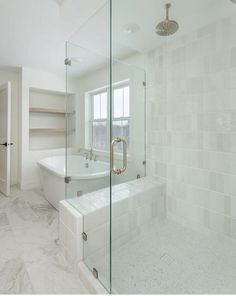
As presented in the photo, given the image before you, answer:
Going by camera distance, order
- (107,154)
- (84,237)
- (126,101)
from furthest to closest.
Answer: (126,101)
(107,154)
(84,237)

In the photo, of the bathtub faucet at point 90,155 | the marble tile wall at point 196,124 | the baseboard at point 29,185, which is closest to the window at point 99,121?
the bathtub faucet at point 90,155

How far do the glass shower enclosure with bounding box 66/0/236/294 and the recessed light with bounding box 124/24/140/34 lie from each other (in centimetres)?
2

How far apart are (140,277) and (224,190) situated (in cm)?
122

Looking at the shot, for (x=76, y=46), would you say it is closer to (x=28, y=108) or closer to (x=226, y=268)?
(x=28, y=108)

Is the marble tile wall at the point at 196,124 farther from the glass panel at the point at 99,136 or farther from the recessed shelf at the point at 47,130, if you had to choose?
the recessed shelf at the point at 47,130

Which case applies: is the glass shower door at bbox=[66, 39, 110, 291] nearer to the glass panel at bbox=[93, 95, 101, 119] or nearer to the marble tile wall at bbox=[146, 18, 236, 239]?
the glass panel at bbox=[93, 95, 101, 119]

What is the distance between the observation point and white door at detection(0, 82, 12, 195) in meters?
3.26

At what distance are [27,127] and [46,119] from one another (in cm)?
63

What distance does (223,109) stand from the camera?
1917mm

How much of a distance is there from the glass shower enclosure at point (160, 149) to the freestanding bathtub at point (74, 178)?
0.09 feet

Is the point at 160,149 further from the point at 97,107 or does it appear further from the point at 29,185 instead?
the point at 29,185

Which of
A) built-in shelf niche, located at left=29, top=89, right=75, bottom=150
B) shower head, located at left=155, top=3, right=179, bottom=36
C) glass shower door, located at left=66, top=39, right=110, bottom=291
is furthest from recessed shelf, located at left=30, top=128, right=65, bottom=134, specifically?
shower head, located at left=155, top=3, right=179, bottom=36

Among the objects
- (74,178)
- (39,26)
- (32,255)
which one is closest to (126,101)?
(74,178)

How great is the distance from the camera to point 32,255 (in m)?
1.76
